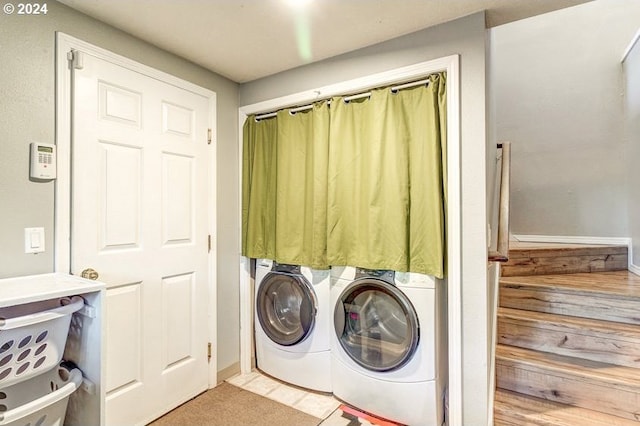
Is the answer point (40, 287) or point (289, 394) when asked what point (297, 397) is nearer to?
point (289, 394)

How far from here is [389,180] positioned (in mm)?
1875

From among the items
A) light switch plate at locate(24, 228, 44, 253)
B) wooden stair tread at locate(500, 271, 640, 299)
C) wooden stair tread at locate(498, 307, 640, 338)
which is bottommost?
wooden stair tread at locate(498, 307, 640, 338)

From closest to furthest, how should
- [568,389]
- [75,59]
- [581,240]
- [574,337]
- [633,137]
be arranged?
[75,59] < [568,389] < [574,337] < [633,137] < [581,240]

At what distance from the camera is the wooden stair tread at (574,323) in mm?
1786

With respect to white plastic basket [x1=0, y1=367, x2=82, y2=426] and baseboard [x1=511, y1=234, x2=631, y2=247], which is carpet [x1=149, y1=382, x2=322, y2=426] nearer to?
white plastic basket [x1=0, y1=367, x2=82, y2=426]

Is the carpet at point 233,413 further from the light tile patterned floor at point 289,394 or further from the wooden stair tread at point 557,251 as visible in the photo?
the wooden stair tread at point 557,251

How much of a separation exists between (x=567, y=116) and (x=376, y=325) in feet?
10.0

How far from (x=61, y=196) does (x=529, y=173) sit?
4.04m

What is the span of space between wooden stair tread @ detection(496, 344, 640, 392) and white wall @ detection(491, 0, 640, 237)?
1903mm

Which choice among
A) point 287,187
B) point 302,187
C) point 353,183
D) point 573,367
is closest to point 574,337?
point 573,367

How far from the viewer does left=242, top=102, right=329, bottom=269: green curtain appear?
6.96 ft

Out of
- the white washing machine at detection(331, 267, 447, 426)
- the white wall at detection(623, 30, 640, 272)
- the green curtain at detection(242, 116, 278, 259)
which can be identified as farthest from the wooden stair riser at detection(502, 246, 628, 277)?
the green curtain at detection(242, 116, 278, 259)

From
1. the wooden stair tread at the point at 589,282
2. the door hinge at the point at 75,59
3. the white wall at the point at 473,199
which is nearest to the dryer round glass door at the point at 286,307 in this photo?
the white wall at the point at 473,199

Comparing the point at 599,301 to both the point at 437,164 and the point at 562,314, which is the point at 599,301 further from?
the point at 437,164
